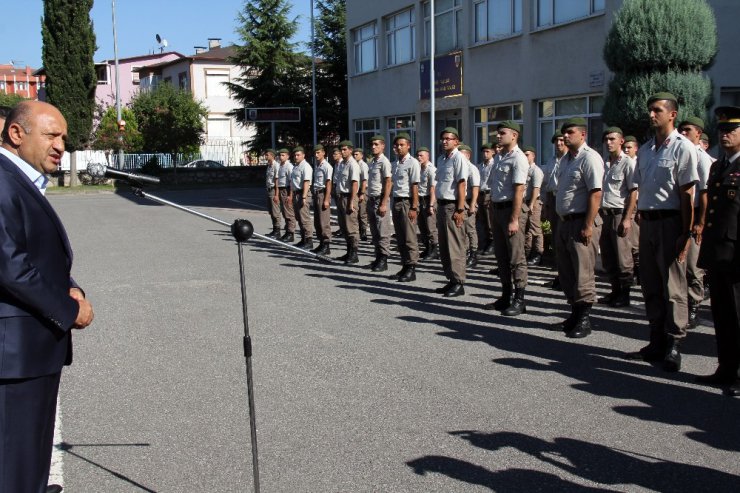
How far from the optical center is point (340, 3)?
47156 millimetres

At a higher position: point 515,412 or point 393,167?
point 393,167

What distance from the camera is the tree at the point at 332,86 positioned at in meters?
44.6

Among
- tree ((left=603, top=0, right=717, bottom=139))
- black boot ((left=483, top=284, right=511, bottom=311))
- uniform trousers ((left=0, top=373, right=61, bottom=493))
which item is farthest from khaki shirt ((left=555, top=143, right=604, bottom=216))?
tree ((left=603, top=0, right=717, bottom=139))

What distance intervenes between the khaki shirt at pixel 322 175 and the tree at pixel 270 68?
30248 mm

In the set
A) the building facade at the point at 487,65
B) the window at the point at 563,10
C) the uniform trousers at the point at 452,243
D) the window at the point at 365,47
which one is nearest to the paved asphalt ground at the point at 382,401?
the uniform trousers at the point at 452,243

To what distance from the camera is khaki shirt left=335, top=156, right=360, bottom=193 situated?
13.8m

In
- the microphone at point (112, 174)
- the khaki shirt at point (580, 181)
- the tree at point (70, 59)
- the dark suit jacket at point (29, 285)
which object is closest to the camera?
the dark suit jacket at point (29, 285)

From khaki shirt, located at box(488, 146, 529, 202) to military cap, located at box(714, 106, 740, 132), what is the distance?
9.46ft

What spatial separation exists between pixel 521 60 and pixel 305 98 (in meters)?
26.5

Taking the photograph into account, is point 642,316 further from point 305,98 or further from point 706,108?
point 305,98

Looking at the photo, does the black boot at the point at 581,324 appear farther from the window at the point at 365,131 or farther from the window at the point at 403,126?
the window at the point at 365,131

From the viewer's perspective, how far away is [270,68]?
151 ft

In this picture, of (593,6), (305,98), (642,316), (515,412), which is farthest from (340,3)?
(515,412)

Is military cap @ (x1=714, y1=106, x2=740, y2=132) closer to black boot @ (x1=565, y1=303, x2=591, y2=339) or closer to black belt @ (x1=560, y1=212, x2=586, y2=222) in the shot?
black belt @ (x1=560, y1=212, x2=586, y2=222)
